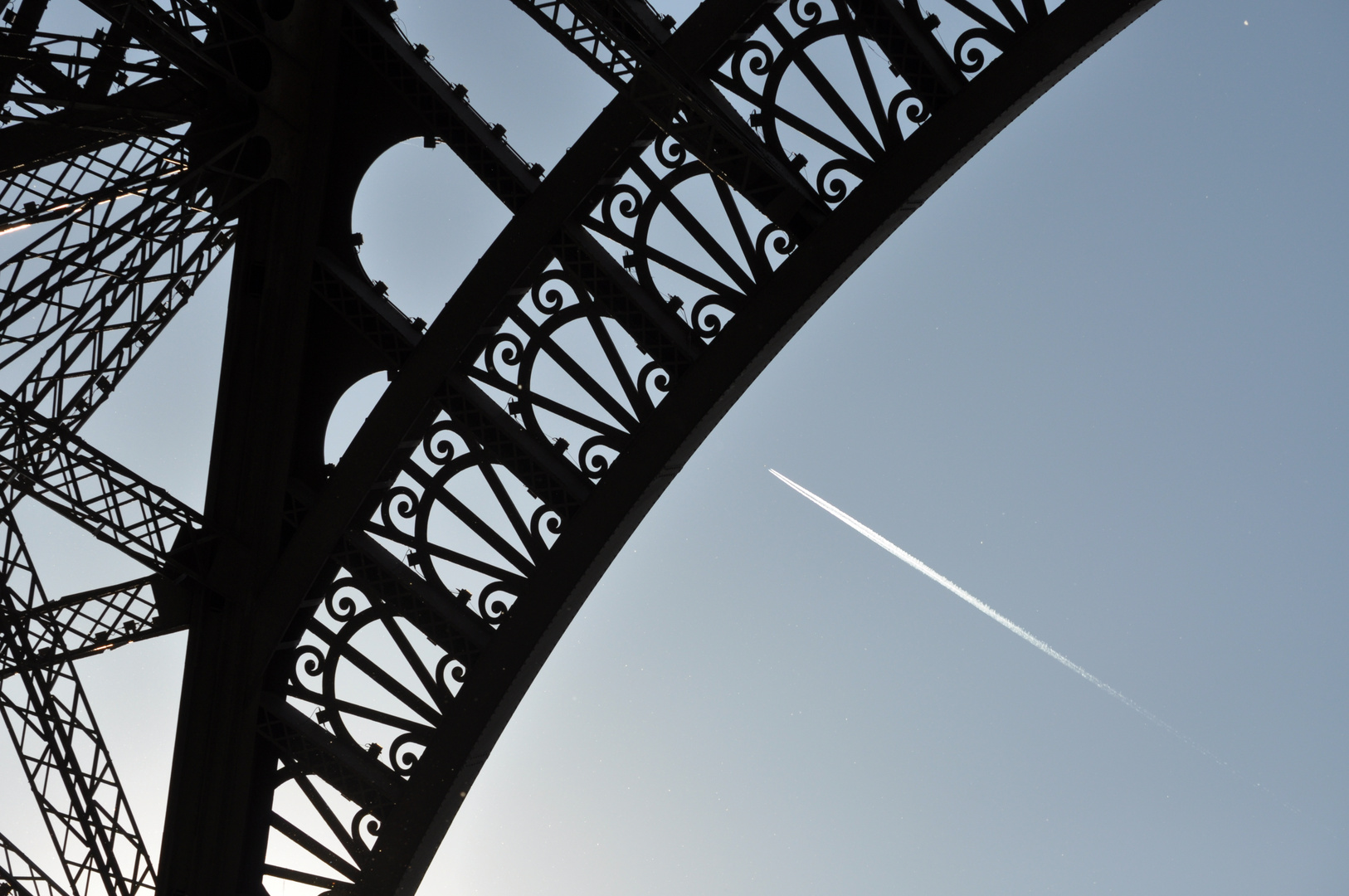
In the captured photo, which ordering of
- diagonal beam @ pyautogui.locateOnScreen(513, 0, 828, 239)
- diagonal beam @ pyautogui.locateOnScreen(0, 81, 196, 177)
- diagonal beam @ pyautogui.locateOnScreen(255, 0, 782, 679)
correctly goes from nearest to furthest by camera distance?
1. diagonal beam @ pyautogui.locateOnScreen(513, 0, 828, 239)
2. diagonal beam @ pyautogui.locateOnScreen(0, 81, 196, 177)
3. diagonal beam @ pyautogui.locateOnScreen(255, 0, 782, 679)

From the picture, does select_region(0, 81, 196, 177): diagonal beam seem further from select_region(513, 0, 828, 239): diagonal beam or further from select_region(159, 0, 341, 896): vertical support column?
select_region(513, 0, 828, 239): diagonal beam

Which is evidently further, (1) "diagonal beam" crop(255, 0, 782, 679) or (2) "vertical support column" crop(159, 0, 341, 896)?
(2) "vertical support column" crop(159, 0, 341, 896)

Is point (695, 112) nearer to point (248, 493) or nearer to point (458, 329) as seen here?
point (458, 329)

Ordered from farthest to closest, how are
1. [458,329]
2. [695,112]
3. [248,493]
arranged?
[248,493]
[458,329]
[695,112]

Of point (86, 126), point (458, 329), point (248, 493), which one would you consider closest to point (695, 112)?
point (458, 329)

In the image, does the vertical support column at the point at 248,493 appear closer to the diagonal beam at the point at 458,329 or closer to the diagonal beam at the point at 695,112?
the diagonal beam at the point at 458,329

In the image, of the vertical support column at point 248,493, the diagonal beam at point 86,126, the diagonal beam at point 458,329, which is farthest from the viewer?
the vertical support column at point 248,493

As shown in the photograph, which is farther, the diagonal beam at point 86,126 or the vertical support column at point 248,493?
the vertical support column at point 248,493

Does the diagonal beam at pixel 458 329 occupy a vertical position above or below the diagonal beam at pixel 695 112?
below
